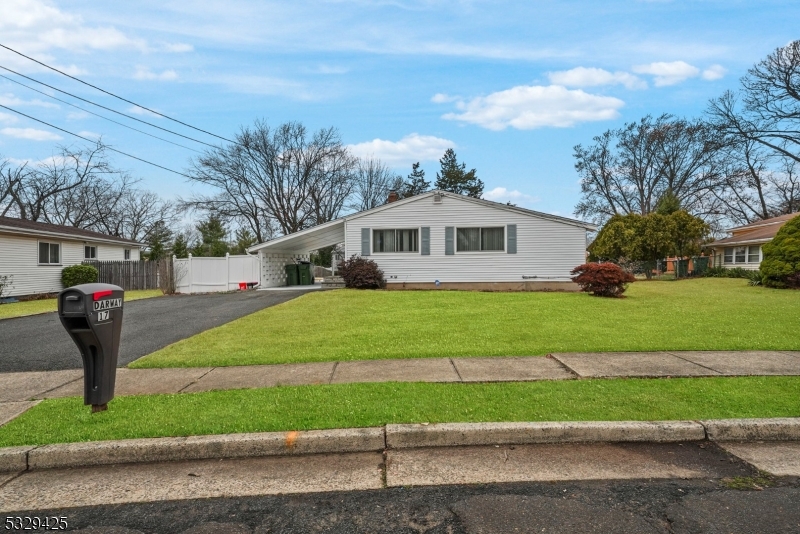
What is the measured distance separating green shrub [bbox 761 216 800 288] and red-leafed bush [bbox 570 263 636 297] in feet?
28.0

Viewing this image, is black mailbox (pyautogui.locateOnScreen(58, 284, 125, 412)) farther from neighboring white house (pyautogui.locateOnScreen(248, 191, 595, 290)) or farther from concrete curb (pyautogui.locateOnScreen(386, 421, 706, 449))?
neighboring white house (pyautogui.locateOnScreen(248, 191, 595, 290))

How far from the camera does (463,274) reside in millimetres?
17875

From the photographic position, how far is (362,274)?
17.3 m

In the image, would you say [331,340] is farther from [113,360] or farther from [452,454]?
[452,454]

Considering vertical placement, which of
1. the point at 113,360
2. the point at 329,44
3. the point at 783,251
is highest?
the point at 329,44

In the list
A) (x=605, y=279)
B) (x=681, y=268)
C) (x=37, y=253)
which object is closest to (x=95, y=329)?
(x=605, y=279)

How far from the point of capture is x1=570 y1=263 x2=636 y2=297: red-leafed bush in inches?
555

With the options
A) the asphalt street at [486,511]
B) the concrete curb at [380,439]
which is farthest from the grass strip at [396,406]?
the asphalt street at [486,511]

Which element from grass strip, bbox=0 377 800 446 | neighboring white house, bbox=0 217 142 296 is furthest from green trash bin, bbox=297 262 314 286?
grass strip, bbox=0 377 800 446

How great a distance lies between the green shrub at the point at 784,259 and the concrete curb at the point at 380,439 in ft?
59.9

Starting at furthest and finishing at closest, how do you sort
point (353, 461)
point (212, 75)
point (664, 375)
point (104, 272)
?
point (104, 272) < point (212, 75) < point (664, 375) < point (353, 461)

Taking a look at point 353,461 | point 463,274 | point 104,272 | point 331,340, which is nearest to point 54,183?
point 104,272

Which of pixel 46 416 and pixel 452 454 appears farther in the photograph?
pixel 46 416

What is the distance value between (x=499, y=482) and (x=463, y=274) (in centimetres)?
1483
